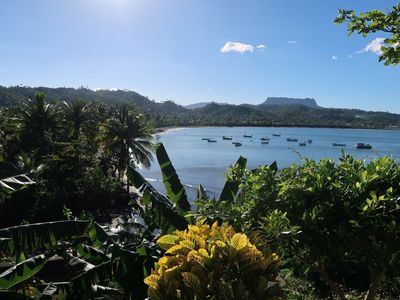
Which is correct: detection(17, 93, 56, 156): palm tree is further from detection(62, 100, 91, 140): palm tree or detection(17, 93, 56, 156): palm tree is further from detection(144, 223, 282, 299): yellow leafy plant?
detection(144, 223, 282, 299): yellow leafy plant

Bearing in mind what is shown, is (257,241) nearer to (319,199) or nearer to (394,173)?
(319,199)

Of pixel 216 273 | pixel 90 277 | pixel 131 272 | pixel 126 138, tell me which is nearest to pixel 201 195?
pixel 131 272

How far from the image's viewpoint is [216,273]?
333 cm

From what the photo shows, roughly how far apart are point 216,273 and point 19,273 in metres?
3.84

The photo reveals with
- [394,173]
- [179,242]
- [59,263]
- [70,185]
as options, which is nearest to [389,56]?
[394,173]

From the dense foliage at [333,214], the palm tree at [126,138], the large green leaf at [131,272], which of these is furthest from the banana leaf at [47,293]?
the palm tree at [126,138]

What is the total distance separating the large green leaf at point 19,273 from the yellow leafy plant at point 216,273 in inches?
130

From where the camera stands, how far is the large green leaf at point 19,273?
5789 millimetres

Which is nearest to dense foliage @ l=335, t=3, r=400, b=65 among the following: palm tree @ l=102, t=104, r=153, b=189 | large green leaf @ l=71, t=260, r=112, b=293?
large green leaf @ l=71, t=260, r=112, b=293

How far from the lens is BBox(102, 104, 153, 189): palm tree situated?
116ft

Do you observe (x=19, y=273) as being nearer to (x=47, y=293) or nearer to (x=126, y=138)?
(x=47, y=293)

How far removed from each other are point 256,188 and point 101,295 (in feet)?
12.7

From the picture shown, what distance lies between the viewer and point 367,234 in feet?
12.3

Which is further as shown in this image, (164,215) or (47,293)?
(164,215)
